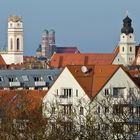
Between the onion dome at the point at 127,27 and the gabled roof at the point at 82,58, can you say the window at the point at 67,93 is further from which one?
the onion dome at the point at 127,27

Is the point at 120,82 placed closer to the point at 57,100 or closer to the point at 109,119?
the point at 57,100

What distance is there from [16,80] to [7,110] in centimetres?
4706

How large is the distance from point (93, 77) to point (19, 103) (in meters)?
6.39

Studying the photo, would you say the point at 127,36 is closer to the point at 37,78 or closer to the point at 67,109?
the point at 37,78

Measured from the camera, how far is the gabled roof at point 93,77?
53344 millimetres

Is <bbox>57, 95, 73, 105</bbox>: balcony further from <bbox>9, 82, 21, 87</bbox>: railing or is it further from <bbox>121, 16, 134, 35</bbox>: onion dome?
<bbox>121, 16, 134, 35</bbox>: onion dome

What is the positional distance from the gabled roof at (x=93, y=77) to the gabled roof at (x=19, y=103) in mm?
2747

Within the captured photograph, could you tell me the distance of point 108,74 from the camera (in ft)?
177

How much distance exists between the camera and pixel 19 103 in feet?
193

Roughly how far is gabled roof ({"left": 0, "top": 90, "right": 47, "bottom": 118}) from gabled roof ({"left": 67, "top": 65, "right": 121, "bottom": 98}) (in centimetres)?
275

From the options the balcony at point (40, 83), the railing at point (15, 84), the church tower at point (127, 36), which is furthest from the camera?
the church tower at point (127, 36)

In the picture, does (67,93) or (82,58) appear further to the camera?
(82,58)

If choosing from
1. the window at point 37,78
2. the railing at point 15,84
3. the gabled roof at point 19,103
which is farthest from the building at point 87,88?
the window at point 37,78

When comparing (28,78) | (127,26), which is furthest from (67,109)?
(127,26)
